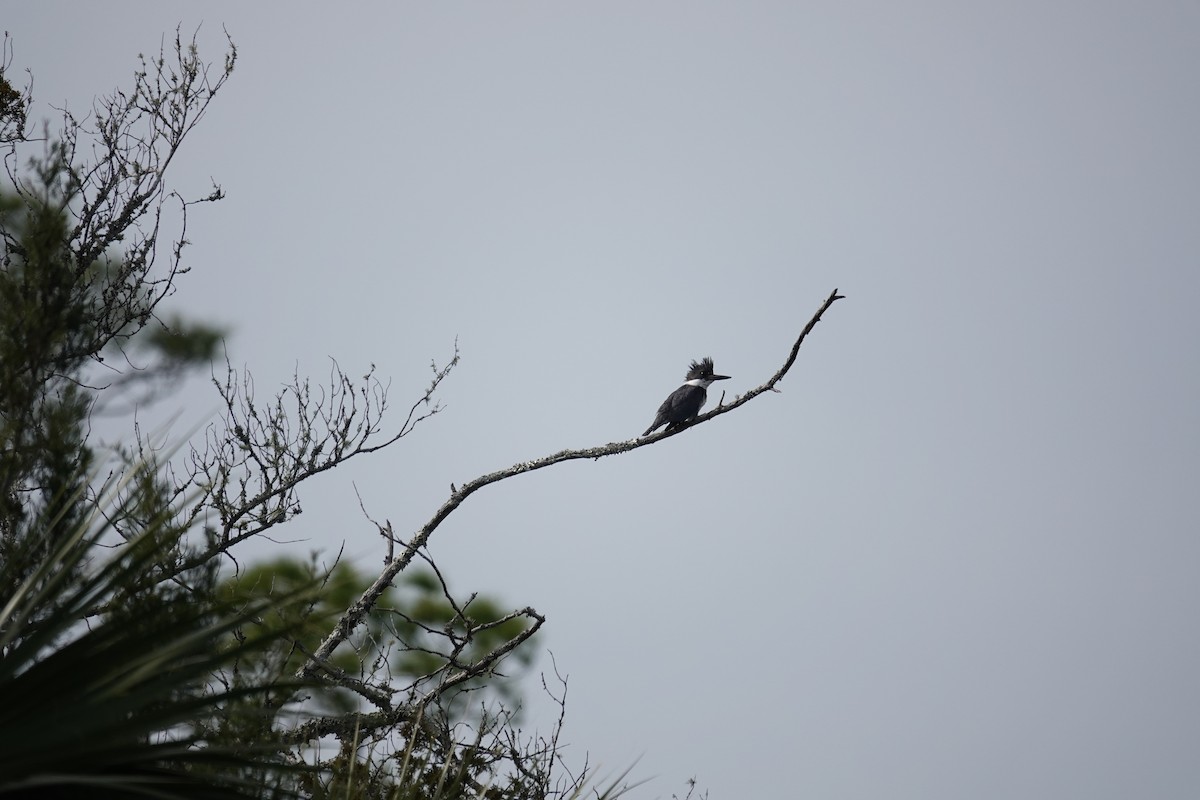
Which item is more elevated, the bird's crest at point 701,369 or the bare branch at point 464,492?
the bird's crest at point 701,369

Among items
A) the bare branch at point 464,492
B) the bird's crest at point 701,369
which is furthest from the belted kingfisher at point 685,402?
the bare branch at point 464,492

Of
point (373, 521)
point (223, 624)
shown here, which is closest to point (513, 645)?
point (373, 521)

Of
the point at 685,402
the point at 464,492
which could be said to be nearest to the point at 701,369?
the point at 685,402

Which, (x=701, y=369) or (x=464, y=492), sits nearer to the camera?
(x=464, y=492)

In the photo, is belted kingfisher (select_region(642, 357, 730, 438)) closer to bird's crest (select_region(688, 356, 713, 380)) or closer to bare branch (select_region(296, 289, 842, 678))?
bird's crest (select_region(688, 356, 713, 380))

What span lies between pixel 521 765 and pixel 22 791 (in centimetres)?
293

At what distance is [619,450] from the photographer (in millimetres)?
5539

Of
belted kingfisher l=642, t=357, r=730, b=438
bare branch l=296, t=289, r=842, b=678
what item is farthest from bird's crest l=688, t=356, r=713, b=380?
bare branch l=296, t=289, r=842, b=678

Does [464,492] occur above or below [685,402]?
below

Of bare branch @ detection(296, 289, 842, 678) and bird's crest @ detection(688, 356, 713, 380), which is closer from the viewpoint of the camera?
bare branch @ detection(296, 289, 842, 678)

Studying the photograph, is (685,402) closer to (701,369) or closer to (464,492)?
(701,369)

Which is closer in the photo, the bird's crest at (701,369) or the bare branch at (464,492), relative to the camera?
the bare branch at (464,492)

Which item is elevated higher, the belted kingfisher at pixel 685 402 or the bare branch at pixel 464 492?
the belted kingfisher at pixel 685 402

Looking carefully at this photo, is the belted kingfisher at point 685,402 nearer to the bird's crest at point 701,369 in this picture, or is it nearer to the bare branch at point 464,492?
the bird's crest at point 701,369
